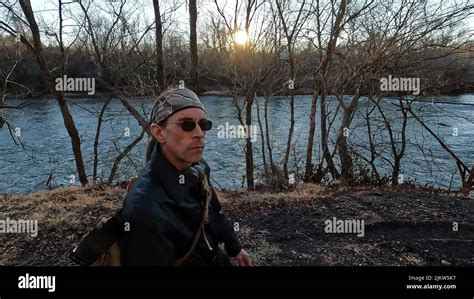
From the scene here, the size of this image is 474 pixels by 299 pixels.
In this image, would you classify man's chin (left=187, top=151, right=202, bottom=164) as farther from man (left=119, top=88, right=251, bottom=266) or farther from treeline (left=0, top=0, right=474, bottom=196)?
treeline (left=0, top=0, right=474, bottom=196)

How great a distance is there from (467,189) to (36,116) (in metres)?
21.6

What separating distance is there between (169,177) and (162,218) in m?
0.27

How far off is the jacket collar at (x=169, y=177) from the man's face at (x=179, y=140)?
0.06 m

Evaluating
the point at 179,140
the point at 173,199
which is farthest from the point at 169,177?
the point at 179,140

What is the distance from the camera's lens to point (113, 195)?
22.3 feet

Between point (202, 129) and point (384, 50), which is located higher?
point (384, 50)

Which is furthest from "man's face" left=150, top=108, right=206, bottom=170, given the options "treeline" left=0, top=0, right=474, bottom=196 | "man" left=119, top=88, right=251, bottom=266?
"treeline" left=0, top=0, right=474, bottom=196

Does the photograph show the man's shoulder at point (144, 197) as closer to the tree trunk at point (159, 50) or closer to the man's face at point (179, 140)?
the man's face at point (179, 140)

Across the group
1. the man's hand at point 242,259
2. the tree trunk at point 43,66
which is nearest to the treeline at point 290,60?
the tree trunk at point 43,66

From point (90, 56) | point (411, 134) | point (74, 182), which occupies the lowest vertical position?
point (74, 182)

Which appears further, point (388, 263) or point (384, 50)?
point (384, 50)

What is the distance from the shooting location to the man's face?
2.13 m

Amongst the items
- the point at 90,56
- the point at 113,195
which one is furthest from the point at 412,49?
the point at 90,56

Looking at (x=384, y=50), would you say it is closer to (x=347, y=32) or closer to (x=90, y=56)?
(x=347, y=32)
